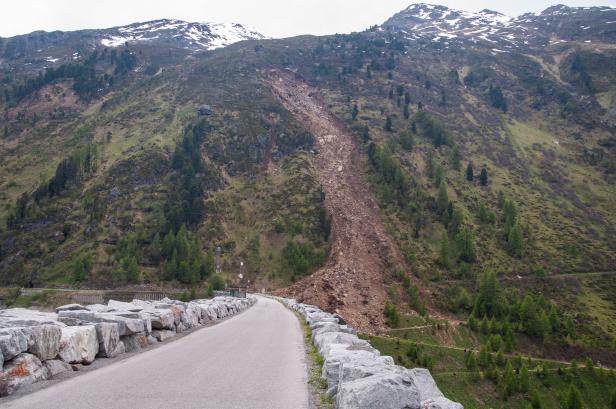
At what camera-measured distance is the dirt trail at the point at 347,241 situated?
61844 mm

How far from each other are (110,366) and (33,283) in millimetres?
71957

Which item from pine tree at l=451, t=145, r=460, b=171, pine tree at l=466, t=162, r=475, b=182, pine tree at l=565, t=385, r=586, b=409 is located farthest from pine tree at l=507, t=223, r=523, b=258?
pine tree at l=565, t=385, r=586, b=409

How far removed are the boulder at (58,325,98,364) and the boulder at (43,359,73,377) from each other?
0.61ft

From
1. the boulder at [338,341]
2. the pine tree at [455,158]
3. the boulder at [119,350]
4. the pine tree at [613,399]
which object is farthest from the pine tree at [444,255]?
the boulder at [119,350]

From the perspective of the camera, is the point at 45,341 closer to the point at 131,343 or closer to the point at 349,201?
the point at 131,343

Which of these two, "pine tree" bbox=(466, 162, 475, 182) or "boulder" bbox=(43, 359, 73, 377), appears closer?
"boulder" bbox=(43, 359, 73, 377)

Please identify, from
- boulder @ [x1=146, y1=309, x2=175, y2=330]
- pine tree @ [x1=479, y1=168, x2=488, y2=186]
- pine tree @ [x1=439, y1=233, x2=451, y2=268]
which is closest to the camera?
boulder @ [x1=146, y1=309, x2=175, y2=330]

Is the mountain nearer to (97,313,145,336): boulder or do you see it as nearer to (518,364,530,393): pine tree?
(518,364,530,393): pine tree

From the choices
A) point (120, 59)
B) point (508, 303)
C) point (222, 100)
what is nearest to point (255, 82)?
point (222, 100)

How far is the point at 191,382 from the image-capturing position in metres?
9.61

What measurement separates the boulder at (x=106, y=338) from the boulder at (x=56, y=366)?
1.62 metres

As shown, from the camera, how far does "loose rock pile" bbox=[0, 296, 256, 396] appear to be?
29.0 feet

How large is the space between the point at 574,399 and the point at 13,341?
56522 millimetres

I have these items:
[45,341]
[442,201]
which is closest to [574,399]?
[442,201]
